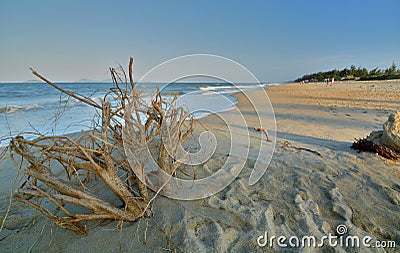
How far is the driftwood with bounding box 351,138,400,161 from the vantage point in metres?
3.05

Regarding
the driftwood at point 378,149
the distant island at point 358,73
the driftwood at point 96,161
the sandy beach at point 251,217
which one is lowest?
the sandy beach at point 251,217

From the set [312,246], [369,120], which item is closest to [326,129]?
[369,120]

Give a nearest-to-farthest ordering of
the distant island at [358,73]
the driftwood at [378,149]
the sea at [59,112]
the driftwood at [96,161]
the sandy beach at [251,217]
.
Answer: the driftwood at [96,161] < the sandy beach at [251,217] < the sea at [59,112] < the driftwood at [378,149] < the distant island at [358,73]

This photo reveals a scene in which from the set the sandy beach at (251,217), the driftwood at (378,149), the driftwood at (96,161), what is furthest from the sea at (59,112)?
the driftwood at (378,149)

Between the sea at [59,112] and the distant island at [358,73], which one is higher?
the distant island at [358,73]

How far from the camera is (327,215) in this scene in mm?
1943

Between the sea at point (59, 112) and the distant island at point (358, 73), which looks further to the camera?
the distant island at point (358, 73)

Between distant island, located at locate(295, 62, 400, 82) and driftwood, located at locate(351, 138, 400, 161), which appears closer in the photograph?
driftwood, located at locate(351, 138, 400, 161)

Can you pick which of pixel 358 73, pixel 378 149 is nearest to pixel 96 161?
pixel 378 149

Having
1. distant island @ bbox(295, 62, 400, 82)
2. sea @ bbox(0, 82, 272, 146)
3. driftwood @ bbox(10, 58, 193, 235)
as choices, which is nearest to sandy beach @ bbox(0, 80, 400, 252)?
driftwood @ bbox(10, 58, 193, 235)

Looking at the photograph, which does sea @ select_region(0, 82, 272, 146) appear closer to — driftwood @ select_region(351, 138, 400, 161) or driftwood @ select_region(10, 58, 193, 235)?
driftwood @ select_region(10, 58, 193, 235)

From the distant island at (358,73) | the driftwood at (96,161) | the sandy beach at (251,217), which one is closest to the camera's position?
the driftwood at (96,161)

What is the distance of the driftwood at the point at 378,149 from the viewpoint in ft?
10.0

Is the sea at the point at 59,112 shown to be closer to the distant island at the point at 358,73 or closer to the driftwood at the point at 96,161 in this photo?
the driftwood at the point at 96,161
